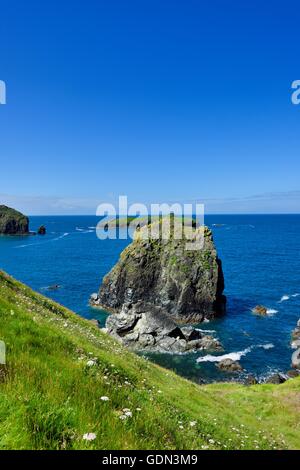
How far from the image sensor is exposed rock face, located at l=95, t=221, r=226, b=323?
8875 cm

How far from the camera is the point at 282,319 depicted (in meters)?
83.3

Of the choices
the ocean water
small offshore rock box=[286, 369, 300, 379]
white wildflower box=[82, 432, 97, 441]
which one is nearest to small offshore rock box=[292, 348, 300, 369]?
the ocean water

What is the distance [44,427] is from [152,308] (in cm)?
7066

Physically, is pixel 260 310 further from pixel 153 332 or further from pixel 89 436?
pixel 89 436

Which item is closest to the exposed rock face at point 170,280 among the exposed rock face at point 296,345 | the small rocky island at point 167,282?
the small rocky island at point 167,282

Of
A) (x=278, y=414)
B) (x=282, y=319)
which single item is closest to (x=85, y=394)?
(x=278, y=414)

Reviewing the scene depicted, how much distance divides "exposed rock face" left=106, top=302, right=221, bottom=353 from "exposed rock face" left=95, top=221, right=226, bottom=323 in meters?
13.2

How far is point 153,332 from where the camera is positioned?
7200 centimetres

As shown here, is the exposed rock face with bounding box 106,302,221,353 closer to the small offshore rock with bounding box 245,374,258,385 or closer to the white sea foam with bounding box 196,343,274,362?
the white sea foam with bounding box 196,343,274,362

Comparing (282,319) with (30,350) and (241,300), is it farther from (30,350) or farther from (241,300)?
(30,350)

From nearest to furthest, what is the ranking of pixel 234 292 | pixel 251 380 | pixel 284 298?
pixel 251 380, pixel 284 298, pixel 234 292

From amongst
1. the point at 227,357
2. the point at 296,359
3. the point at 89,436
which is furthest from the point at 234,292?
the point at 89,436

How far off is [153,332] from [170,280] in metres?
Answer: 22.7

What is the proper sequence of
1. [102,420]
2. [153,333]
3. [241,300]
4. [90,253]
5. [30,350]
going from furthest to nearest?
[90,253] → [241,300] → [153,333] → [30,350] → [102,420]
